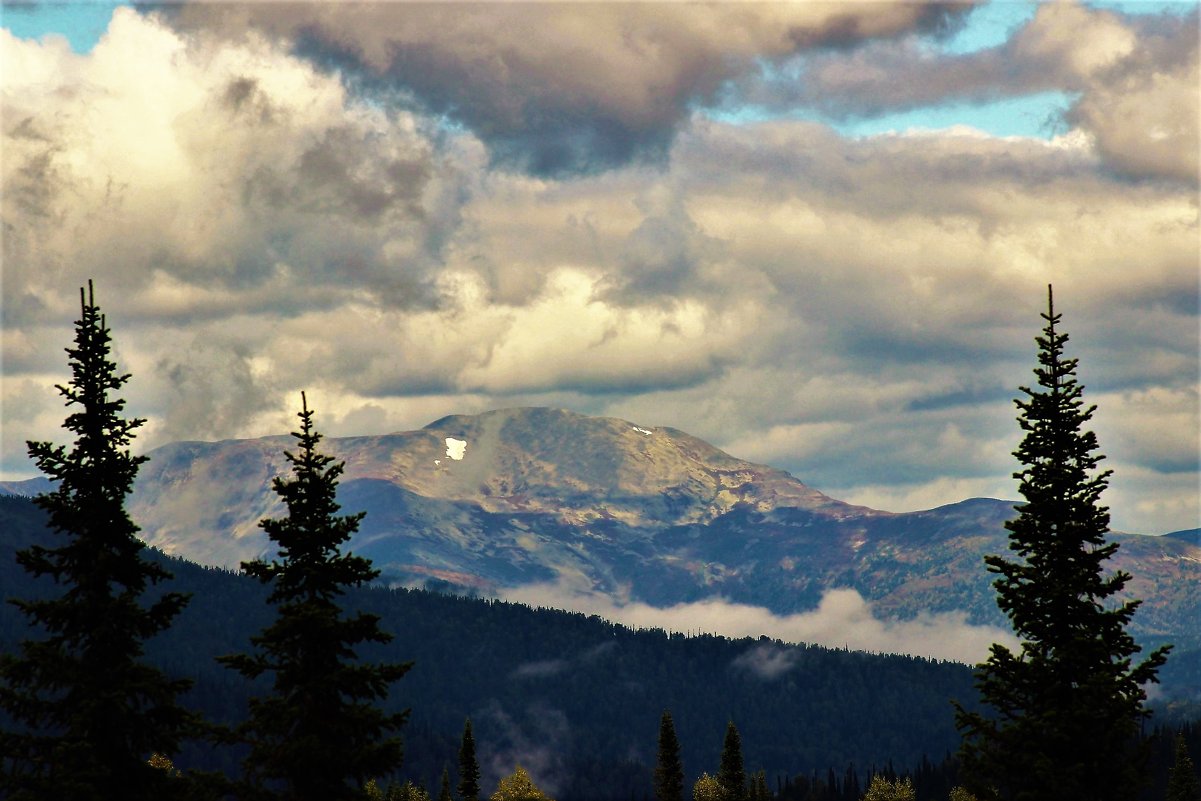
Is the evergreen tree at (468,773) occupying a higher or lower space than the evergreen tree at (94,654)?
lower

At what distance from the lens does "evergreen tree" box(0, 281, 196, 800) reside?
39062mm

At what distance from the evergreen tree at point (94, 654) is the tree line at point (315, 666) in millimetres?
49

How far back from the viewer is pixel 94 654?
40250 millimetres

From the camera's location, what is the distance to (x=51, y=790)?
38625 mm

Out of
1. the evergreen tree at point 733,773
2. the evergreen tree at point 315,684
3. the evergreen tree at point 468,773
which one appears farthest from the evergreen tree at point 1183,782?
the evergreen tree at point 315,684

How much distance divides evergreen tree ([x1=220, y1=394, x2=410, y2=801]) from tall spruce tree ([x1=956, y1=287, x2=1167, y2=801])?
14142 mm

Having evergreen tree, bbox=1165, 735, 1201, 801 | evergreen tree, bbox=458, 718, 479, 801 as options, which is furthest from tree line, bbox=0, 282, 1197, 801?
evergreen tree, bbox=1165, 735, 1201, 801

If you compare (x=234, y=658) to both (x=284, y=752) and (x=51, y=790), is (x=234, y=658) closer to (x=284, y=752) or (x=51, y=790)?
(x=284, y=752)

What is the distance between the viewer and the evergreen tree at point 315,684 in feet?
129

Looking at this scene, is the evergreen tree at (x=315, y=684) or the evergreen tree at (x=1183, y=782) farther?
the evergreen tree at (x=1183, y=782)

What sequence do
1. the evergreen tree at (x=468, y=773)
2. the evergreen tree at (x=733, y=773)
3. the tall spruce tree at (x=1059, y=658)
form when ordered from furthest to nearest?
the evergreen tree at (x=733, y=773) → the evergreen tree at (x=468, y=773) → the tall spruce tree at (x=1059, y=658)

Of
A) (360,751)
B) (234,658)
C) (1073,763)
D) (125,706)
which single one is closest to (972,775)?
(1073,763)

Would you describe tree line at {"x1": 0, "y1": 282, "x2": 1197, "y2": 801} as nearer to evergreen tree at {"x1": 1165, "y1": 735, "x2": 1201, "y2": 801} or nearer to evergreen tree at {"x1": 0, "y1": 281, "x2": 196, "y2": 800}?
evergreen tree at {"x1": 0, "y1": 281, "x2": 196, "y2": 800}

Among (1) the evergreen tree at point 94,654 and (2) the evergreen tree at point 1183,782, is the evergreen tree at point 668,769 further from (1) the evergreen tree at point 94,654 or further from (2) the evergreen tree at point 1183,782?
(1) the evergreen tree at point 94,654
